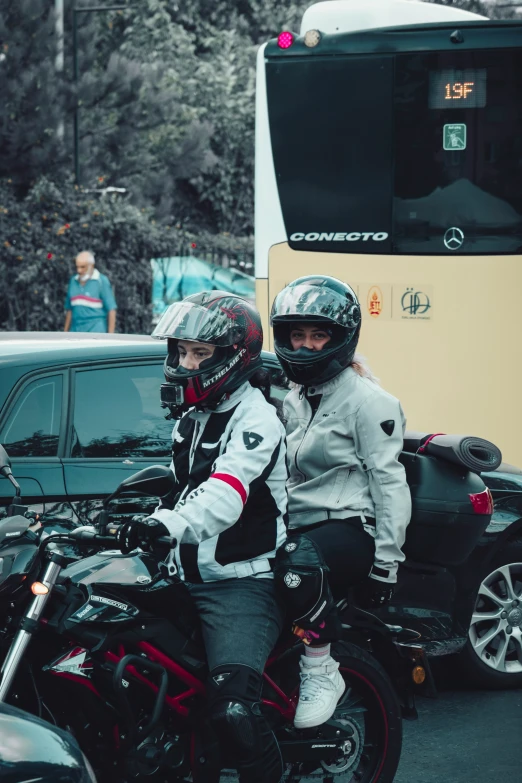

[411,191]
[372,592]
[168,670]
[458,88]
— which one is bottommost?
[168,670]

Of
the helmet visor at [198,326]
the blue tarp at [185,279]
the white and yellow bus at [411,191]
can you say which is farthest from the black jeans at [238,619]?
the blue tarp at [185,279]

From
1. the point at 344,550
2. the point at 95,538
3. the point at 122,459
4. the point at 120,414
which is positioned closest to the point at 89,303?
the point at 120,414

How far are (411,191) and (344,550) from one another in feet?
16.3

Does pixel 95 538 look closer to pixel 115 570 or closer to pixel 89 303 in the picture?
pixel 115 570

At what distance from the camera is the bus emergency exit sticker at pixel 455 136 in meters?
8.47

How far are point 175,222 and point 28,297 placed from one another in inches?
527

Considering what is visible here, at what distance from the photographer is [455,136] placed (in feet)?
27.8

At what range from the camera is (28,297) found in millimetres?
19469

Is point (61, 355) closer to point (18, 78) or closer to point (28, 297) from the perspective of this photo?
point (28, 297)

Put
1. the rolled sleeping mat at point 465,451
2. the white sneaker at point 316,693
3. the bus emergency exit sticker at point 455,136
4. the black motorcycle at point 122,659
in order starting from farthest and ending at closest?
the bus emergency exit sticker at point 455,136
the rolled sleeping mat at point 465,451
the white sneaker at point 316,693
the black motorcycle at point 122,659

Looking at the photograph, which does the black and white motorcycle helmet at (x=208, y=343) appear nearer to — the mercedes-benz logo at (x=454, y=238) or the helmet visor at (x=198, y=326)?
the helmet visor at (x=198, y=326)

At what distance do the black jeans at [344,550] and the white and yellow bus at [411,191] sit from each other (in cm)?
427

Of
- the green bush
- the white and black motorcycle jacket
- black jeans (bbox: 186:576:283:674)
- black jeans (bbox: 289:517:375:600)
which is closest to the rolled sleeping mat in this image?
black jeans (bbox: 289:517:375:600)

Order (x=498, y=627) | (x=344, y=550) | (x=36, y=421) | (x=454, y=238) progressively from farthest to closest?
(x=454, y=238) < (x=498, y=627) < (x=36, y=421) < (x=344, y=550)
